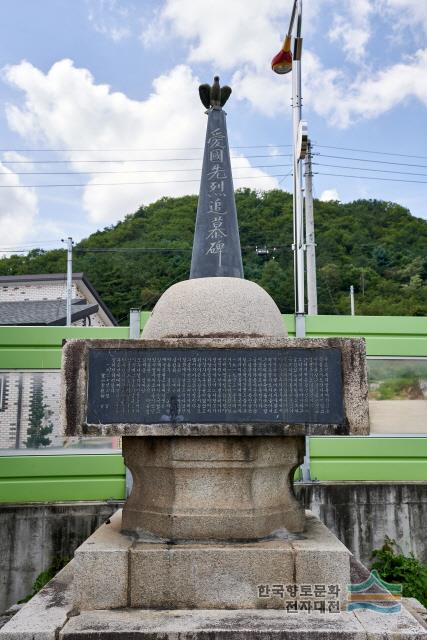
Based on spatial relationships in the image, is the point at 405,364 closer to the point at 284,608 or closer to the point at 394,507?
the point at 394,507

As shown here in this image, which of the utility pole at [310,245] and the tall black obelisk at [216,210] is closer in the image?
the tall black obelisk at [216,210]

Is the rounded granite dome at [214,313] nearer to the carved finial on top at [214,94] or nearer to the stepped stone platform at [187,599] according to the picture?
the stepped stone platform at [187,599]

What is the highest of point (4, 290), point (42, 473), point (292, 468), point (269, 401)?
point (4, 290)

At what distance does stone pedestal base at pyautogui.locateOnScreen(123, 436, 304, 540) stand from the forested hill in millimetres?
24979

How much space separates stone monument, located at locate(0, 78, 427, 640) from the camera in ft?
13.5

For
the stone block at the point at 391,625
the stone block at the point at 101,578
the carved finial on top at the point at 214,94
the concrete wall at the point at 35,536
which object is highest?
the carved finial on top at the point at 214,94

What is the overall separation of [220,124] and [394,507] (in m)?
5.87

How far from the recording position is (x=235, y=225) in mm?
5805

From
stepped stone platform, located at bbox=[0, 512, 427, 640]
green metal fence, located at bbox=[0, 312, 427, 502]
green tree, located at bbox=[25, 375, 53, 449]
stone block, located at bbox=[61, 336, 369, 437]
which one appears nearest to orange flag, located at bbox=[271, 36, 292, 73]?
green metal fence, located at bbox=[0, 312, 427, 502]

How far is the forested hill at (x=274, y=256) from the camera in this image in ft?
103

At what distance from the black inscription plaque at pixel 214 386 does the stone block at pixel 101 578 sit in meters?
1.03

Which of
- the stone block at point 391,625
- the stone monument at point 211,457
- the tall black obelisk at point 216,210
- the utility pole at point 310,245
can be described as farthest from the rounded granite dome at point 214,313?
the utility pole at point 310,245

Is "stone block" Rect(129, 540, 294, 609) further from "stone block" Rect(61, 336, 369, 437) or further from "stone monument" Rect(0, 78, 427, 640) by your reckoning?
"stone block" Rect(61, 336, 369, 437)

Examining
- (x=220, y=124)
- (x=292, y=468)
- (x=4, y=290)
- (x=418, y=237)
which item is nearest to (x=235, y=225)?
(x=220, y=124)
